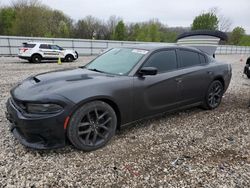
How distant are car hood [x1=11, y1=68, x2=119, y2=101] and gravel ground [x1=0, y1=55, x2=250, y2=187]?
2.70 ft

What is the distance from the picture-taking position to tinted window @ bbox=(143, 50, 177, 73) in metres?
3.56

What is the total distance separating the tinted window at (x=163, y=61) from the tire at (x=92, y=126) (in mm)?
1083

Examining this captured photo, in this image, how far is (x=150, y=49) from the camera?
3.66 m

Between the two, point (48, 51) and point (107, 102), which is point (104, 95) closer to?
point (107, 102)

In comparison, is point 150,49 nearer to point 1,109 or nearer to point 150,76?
point 150,76

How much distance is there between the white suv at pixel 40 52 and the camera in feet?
44.9

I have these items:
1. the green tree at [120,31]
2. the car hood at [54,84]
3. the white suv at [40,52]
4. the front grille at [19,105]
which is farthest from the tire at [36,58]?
the green tree at [120,31]

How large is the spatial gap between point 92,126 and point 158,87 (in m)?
1.34

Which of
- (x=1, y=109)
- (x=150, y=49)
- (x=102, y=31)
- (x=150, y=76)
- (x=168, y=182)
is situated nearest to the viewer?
(x=168, y=182)

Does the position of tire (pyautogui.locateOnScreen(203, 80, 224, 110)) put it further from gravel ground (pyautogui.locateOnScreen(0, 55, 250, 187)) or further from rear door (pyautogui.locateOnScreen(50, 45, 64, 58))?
rear door (pyautogui.locateOnScreen(50, 45, 64, 58))

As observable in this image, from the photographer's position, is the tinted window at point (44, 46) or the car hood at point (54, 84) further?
the tinted window at point (44, 46)

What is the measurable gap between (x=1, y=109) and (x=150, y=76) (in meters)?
3.36

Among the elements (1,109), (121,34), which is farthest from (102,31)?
(1,109)

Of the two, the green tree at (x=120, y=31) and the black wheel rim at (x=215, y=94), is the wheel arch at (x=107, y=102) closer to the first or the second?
the black wheel rim at (x=215, y=94)
